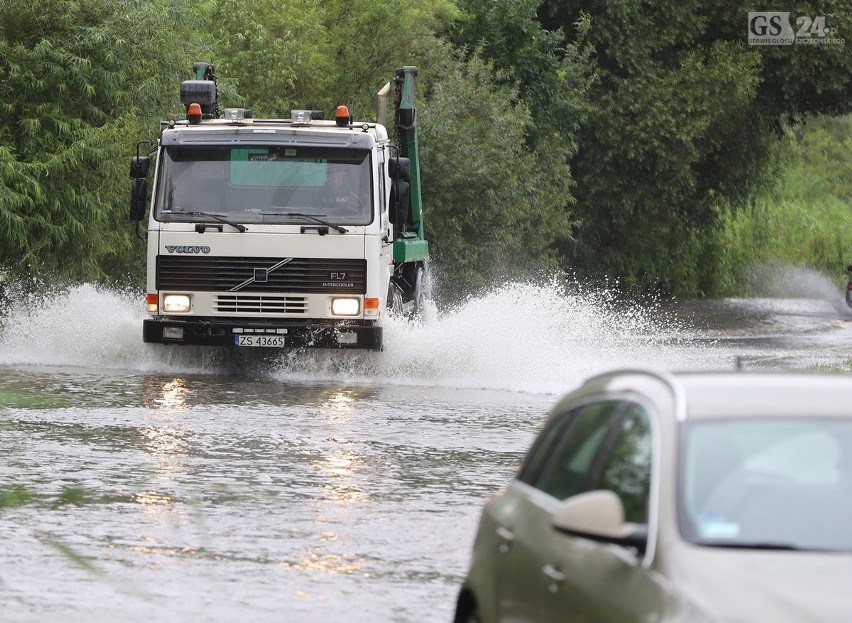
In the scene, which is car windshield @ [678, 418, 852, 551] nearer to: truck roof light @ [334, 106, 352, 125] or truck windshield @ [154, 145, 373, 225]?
truck windshield @ [154, 145, 373, 225]

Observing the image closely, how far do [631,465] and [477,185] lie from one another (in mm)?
30784

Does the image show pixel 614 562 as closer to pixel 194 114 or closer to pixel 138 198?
pixel 138 198

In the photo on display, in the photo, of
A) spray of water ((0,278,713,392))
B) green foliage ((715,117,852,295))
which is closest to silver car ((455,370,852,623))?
spray of water ((0,278,713,392))

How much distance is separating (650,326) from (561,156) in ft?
19.4

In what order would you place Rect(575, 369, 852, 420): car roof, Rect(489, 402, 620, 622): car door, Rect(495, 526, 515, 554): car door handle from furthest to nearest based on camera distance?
Rect(495, 526, 515, 554): car door handle, Rect(489, 402, 620, 622): car door, Rect(575, 369, 852, 420): car roof

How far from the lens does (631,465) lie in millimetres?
5090

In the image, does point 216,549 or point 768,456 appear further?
point 216,549

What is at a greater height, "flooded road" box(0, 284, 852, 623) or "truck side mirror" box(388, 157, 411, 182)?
"truck side mirror" box(388, 157, 411, 182)

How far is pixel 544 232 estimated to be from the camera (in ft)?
127

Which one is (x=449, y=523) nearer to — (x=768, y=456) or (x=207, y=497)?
(x=207, y=497)

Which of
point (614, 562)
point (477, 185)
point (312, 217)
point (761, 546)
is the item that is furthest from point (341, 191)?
point (477, 185)

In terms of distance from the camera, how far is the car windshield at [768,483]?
15.6 ft

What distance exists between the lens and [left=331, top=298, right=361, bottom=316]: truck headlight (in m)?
19.4

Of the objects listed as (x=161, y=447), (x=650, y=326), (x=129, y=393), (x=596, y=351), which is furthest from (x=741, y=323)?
(x=161, y=447)
